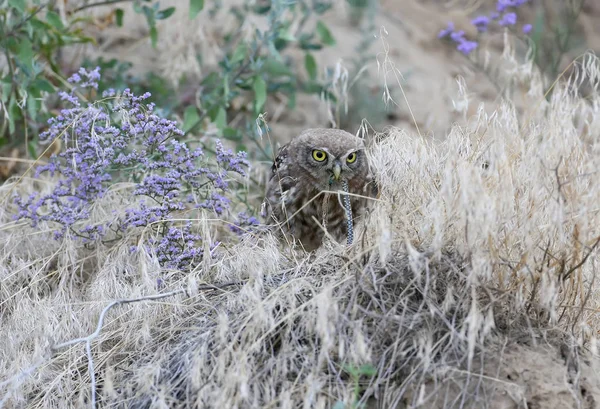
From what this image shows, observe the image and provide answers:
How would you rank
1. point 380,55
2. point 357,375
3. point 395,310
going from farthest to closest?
point 380,55 < point 395,310 < point 357,375

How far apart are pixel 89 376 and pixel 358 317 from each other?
41.2 inches

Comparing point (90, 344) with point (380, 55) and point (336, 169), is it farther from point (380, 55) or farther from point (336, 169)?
point (380, 55)

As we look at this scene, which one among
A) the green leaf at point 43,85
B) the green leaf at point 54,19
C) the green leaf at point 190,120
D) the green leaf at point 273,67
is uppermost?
the green leaf at point 54,19

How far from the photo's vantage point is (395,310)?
286cm

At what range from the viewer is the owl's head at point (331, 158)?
160 inches

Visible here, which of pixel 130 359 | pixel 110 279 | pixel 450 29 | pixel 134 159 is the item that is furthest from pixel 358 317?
pixel 450 29

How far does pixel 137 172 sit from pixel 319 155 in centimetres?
90

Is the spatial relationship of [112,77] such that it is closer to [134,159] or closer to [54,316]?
[134,159]

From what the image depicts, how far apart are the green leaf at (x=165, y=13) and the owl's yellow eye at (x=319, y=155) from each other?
4.92ft

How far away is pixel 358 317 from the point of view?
2.89 m

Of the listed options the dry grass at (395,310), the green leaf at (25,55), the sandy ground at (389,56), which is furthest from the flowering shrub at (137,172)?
the sandy ground at (389,56)

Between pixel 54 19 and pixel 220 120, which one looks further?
pixel 220 120

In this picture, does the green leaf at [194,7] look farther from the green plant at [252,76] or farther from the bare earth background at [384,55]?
the bare earth background at [384,55]

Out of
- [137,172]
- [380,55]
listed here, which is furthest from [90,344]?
[380,55]
